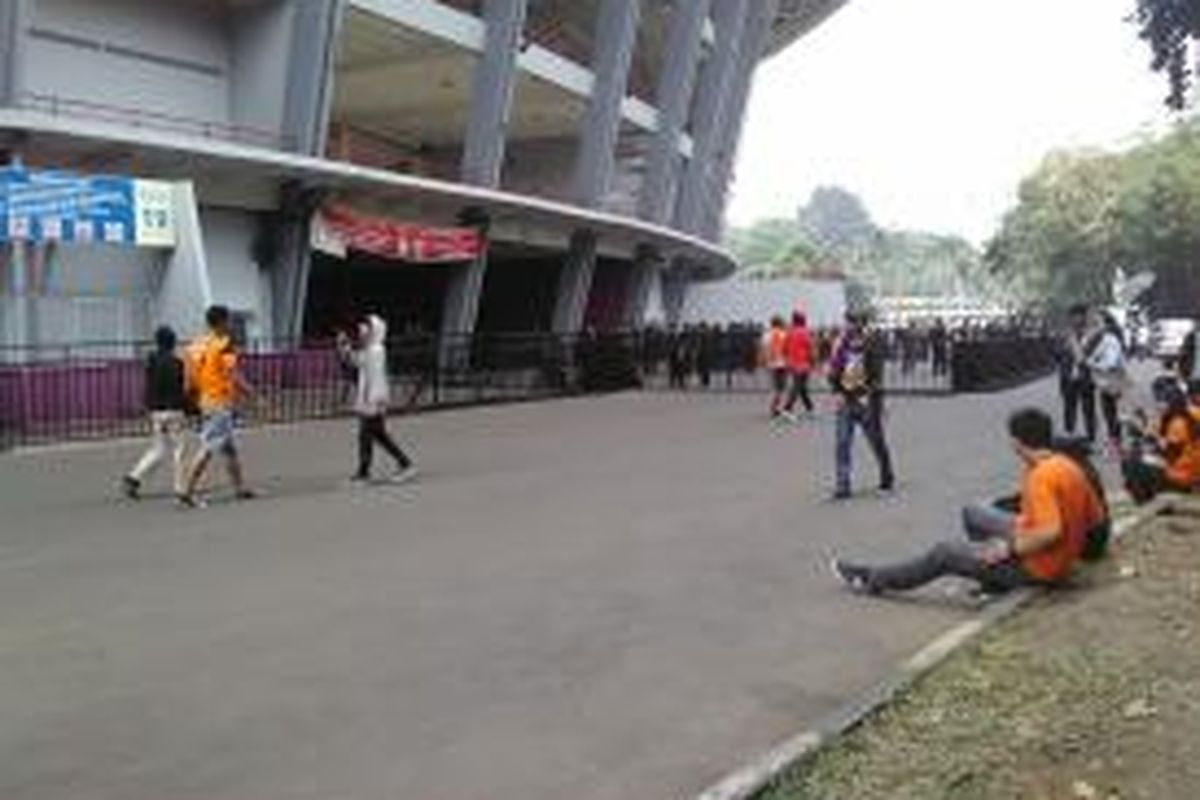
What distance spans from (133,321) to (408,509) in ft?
54.0

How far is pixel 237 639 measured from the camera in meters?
9.77

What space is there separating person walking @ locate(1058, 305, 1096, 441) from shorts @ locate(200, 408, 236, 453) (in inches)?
333

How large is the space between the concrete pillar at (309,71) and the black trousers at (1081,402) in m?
16.7

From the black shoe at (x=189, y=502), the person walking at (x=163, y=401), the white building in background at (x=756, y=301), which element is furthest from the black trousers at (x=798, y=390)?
the white building in background at (x=756, y=301)

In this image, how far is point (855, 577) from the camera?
11.1 m

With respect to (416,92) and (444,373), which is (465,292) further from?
(444,373)

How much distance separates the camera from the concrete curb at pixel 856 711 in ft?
21.0

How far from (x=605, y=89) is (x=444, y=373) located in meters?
14.6

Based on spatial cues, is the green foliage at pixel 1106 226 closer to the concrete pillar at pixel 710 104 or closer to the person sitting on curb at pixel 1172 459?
→ the concrete pillar at pixel 710 104

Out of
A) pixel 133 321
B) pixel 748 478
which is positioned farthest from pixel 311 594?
pixel 133 321

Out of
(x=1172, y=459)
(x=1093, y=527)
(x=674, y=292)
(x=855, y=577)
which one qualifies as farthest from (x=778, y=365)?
(x=674, y=292)

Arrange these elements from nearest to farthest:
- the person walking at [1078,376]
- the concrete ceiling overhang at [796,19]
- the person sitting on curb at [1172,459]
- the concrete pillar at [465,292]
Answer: the person sitting on curb at [1172,459], the person walking at [1078,376], the concrete pillar at [465,292], the concrete ceiling overhang at [796,19]

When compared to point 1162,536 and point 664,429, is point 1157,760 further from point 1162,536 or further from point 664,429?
point 664,429

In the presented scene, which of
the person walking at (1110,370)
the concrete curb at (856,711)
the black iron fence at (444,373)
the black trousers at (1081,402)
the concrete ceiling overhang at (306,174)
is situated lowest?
the black iron fence at (444,373)
